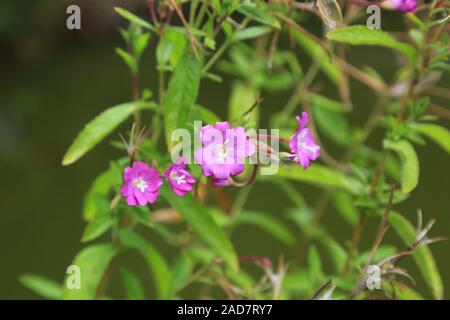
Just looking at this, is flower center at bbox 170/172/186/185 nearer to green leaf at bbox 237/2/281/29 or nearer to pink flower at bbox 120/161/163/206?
pink flower at bbox 120/161/163/206

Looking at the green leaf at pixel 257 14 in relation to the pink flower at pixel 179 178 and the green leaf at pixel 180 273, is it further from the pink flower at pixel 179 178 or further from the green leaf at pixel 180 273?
the green leaf at pixel 180 273

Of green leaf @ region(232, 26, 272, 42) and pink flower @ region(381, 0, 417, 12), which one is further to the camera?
green leaf @ region(232, 26, 272, 42)

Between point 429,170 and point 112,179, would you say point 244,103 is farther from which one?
point 429,170

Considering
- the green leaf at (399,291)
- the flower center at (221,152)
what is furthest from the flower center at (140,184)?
the green leaf at (399,291)

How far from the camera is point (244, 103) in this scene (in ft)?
4.89

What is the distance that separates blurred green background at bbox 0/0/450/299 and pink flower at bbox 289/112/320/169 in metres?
1.45

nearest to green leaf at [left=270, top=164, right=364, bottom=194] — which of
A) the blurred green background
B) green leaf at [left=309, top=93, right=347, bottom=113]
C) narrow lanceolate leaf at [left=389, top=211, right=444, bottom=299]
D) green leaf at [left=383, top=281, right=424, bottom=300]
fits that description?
narrow lanceolate leaf at [left=389, top=211, right=444, bottom=299]

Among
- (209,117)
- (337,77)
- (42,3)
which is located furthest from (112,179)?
(42,3)

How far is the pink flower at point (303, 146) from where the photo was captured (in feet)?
2.71

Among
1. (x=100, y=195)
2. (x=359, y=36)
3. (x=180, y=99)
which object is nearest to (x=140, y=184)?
(x=180, y=99)

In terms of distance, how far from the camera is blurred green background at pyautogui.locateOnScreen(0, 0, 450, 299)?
9.50 ft

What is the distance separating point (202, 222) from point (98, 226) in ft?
0.51

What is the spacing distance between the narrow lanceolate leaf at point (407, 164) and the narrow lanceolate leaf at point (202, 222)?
26 centimetres

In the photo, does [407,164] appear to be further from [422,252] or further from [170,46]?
[170,46]
